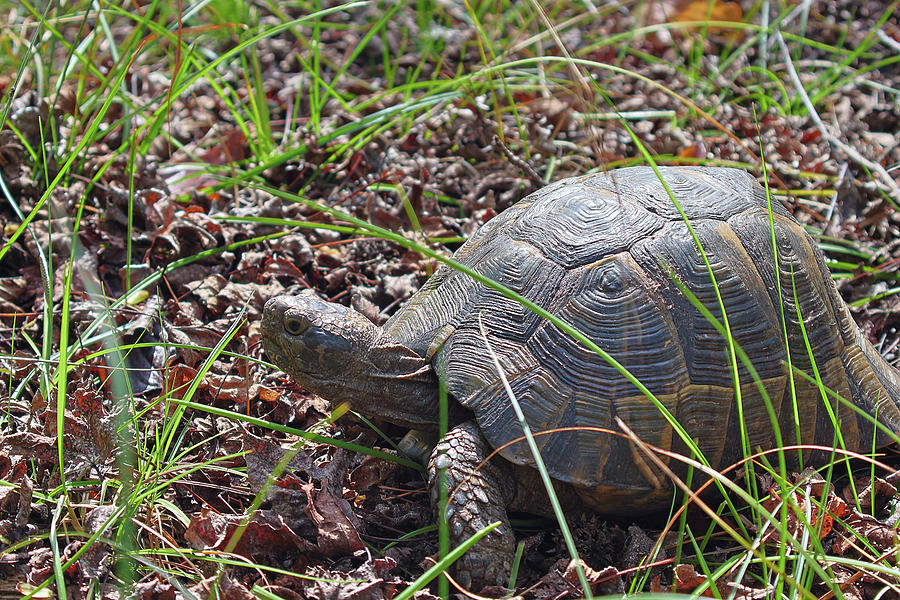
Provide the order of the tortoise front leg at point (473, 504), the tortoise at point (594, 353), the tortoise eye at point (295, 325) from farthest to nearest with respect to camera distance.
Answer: the tortoise eye at point (295, 325)
the tortoise at point (594, 353)
the tortoise front leg at point (473, 504)

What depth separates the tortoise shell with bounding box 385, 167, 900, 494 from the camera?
2629mm

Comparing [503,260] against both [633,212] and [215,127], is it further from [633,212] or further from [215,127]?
[215,127]

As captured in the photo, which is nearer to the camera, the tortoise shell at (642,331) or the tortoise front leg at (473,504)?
the tortoise front leg at (473,504)

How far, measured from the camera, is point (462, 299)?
9.45 feet

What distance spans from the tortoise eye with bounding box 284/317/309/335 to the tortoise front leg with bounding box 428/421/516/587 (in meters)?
0.65

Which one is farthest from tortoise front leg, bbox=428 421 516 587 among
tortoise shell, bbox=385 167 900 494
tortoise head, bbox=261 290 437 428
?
tortoise head, bbox=261 290 437 428

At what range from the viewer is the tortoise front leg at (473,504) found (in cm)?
249

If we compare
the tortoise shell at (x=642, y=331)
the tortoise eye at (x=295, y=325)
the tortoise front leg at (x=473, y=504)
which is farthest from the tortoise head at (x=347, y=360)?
the tortoise front leg at (x=473, y=504)

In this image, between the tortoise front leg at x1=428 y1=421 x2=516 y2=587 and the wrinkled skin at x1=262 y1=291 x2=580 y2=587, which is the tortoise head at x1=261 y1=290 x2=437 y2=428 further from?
the tortoise front leg at x1=428 y1=421 x2=516 y2=587

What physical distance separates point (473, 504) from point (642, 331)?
848 mm

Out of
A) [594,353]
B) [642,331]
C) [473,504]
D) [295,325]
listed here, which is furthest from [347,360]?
[642,331]

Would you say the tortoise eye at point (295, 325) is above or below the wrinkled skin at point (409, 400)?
above

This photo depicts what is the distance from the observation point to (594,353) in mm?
2697

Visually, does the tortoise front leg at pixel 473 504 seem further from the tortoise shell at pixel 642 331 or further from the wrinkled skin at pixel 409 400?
the tortoise shell at pixel 642 331
